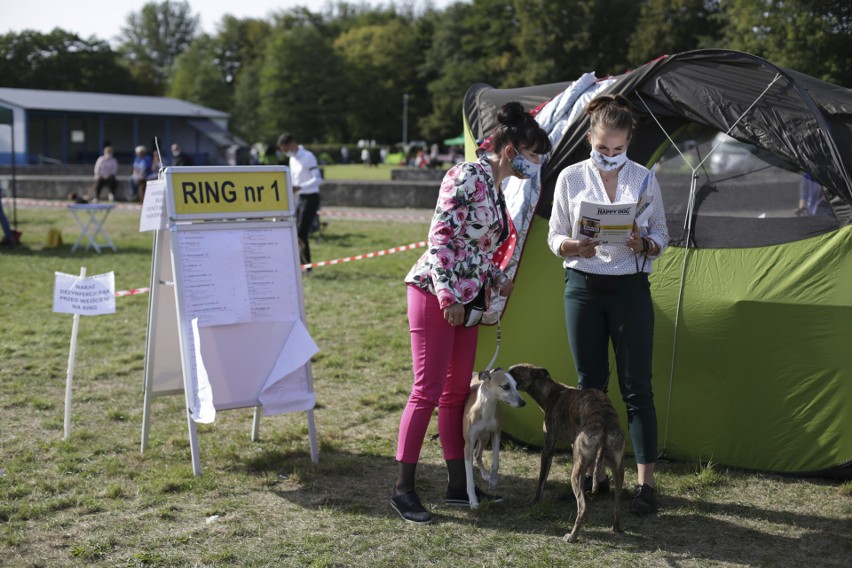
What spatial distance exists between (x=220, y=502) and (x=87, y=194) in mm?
21622

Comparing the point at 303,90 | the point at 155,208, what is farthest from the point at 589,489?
the point at 303,90

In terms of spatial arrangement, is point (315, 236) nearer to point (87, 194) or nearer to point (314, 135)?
point (87, 194)

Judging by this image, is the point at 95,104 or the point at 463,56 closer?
the point at 95,104

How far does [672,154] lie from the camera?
208 inches

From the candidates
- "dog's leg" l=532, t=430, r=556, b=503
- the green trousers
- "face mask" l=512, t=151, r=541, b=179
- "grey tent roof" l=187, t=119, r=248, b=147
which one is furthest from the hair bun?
"grey tent roof" l=187, t=119, r=248, b=147

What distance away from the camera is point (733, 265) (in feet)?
16.1

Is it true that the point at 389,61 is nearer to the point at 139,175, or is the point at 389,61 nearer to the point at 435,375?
the point at 139,175

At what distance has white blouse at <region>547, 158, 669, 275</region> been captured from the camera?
13.7ft

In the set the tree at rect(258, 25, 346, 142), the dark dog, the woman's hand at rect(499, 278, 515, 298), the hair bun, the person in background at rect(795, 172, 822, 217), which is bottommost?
the dark dog

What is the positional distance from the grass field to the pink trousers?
37 cm

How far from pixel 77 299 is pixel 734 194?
13.2 ft

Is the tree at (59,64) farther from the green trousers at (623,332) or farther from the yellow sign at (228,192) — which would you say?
the green trousers at (623,332)

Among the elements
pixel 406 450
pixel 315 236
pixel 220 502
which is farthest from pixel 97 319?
pixel 315 236

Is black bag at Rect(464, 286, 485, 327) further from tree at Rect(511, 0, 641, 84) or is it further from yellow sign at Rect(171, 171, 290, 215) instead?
tree at Rect(511, 0, 641, 84)
